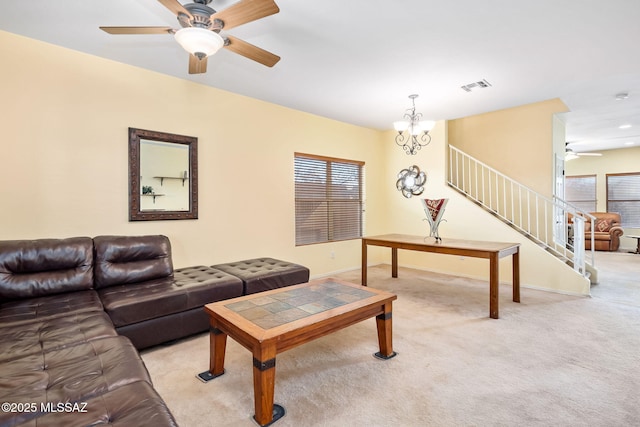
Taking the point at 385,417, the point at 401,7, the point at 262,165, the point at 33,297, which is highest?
the point at 401,7

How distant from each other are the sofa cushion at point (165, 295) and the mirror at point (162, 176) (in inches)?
31.5

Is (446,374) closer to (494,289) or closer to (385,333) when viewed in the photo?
(385,333)

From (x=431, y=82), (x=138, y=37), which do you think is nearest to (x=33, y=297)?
(x=138, y=37)

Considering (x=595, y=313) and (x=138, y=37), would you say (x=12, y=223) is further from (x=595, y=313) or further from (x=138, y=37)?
(x=595, y=313)

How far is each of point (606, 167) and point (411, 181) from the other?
21.1 ft

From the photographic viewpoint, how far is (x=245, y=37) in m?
2.68

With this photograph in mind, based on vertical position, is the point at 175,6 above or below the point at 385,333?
above

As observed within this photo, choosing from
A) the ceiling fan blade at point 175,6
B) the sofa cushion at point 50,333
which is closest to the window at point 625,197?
the ceiling fan blade at point 175,6

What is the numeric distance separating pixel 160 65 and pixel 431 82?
3034 mm

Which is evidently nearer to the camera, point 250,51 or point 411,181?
point 250,51

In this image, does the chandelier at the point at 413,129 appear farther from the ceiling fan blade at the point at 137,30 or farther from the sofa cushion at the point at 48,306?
the sofa cushion at the point at 48,306

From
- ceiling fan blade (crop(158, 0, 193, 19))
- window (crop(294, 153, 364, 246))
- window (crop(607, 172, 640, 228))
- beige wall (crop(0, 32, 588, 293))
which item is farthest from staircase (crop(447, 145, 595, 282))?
ceiling fan blade (crop(158, 0, 193, 19))

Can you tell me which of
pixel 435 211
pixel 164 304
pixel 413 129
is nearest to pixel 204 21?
pixel 164 304

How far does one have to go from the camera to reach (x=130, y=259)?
2957 millimetres
